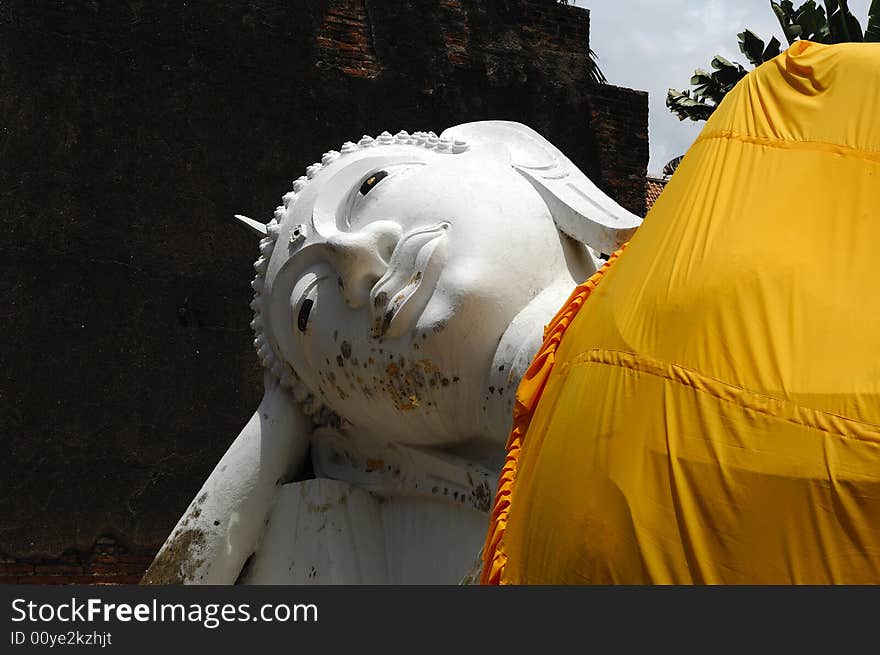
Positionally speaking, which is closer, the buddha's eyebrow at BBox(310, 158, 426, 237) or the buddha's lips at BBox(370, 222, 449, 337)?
the buddha's lips at BBox(370, 222, 449, 337)

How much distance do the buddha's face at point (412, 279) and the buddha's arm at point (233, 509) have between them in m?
0.19

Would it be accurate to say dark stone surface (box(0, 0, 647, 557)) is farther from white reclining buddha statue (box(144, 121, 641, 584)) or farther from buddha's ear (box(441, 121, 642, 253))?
buddha's ear (box(441, 121, 642, 253))

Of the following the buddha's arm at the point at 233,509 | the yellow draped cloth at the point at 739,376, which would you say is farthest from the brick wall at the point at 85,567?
the yellow draped cloth at the point at 739,376

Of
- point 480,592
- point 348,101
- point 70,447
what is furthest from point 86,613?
point 348,101

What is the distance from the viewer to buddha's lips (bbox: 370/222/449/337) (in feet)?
8.15

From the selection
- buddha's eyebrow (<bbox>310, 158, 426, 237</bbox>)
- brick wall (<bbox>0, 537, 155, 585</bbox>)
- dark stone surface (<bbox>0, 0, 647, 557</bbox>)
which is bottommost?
brick wall (<bbox>0, 537, 155, 585</bbox>)

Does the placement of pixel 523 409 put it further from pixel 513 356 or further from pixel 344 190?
pixel 344 190

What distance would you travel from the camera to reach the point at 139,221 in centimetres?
654

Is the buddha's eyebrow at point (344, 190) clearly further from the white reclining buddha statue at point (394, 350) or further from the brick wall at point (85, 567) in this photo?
the brick wall at point (85, 567)

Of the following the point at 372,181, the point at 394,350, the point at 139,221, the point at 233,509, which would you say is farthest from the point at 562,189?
the point at 139,221

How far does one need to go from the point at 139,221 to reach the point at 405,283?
14.3 feet

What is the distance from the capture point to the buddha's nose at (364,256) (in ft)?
8.48

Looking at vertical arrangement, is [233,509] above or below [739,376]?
below

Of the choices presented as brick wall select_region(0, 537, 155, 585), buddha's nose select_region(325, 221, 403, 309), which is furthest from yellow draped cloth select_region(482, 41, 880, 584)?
brick wall select_region(0, 537, 155, 585)
